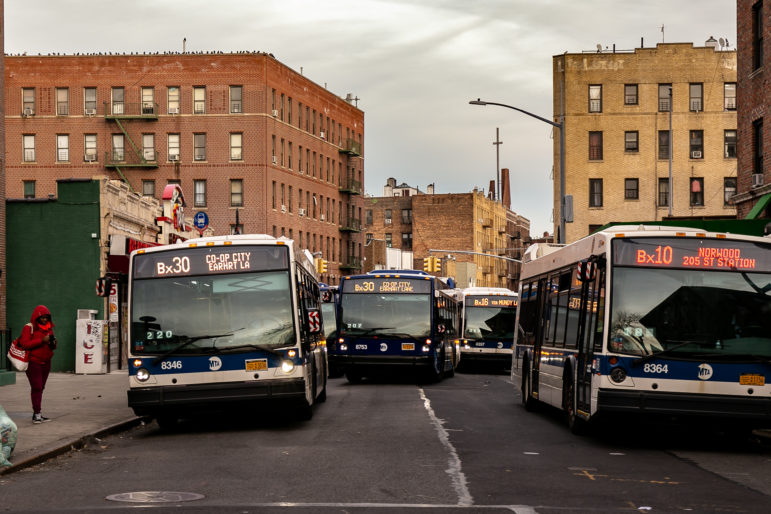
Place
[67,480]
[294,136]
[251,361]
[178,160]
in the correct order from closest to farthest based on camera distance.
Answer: [67,480] < [251,361] < [178,160] < [294,136]

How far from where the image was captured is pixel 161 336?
1575cm

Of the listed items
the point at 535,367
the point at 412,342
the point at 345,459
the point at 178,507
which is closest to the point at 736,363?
the point at 345,459

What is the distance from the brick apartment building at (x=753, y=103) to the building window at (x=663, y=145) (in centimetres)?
3488

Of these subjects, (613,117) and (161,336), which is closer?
(161,336)

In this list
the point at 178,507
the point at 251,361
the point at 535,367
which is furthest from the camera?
the point at 535,367

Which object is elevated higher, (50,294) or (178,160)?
(178,160)

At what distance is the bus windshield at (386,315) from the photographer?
2847 cm

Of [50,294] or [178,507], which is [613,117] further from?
[178,507]

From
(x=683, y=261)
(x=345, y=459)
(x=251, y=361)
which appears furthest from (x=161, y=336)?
(x=683, y=261)

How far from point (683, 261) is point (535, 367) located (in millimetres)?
6048

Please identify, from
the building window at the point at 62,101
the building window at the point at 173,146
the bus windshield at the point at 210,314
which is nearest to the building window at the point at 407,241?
the building window at the point at 173,146

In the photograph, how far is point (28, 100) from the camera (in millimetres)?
73562

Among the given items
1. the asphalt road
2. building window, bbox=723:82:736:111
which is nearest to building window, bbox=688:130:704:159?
building window, bbox=723:82:736:111

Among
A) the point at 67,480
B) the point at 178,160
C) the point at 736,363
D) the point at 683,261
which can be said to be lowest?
the point at 67,480
